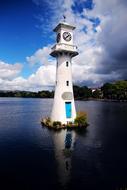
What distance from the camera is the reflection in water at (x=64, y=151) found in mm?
18219

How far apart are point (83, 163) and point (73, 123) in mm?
18155

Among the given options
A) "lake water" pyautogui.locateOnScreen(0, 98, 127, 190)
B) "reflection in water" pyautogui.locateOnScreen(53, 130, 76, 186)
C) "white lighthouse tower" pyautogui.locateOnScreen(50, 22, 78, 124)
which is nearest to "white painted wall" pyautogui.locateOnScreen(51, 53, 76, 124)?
"white lighthouse tower" pyautogui.locateOnScreen(50, 22, 78, 124)

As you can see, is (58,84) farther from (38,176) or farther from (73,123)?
(38,176)

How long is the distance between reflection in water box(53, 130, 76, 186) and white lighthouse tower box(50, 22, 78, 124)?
12.2 ft

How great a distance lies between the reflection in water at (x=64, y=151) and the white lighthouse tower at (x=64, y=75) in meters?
3.72

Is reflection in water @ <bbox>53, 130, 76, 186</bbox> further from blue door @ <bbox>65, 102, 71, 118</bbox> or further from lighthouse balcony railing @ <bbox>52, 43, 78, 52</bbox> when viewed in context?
lighthouse balcony railing @ <bbox>52, 43, 78, 52</bbox>

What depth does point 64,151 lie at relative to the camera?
25.1m

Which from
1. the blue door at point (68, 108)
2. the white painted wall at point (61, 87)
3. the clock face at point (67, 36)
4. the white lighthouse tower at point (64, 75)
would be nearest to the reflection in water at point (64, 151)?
the white painted wall at point (61, 87)

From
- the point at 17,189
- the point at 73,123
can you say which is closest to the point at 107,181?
the point at 17,189

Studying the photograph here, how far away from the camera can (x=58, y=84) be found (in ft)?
125

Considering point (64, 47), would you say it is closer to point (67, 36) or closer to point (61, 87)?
point (67, 36)

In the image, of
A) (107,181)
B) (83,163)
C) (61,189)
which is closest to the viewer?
(61,189)

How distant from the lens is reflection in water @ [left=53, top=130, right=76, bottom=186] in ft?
59.8

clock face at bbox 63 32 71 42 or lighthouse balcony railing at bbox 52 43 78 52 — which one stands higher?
clock face at bbox 63 32 71 42
